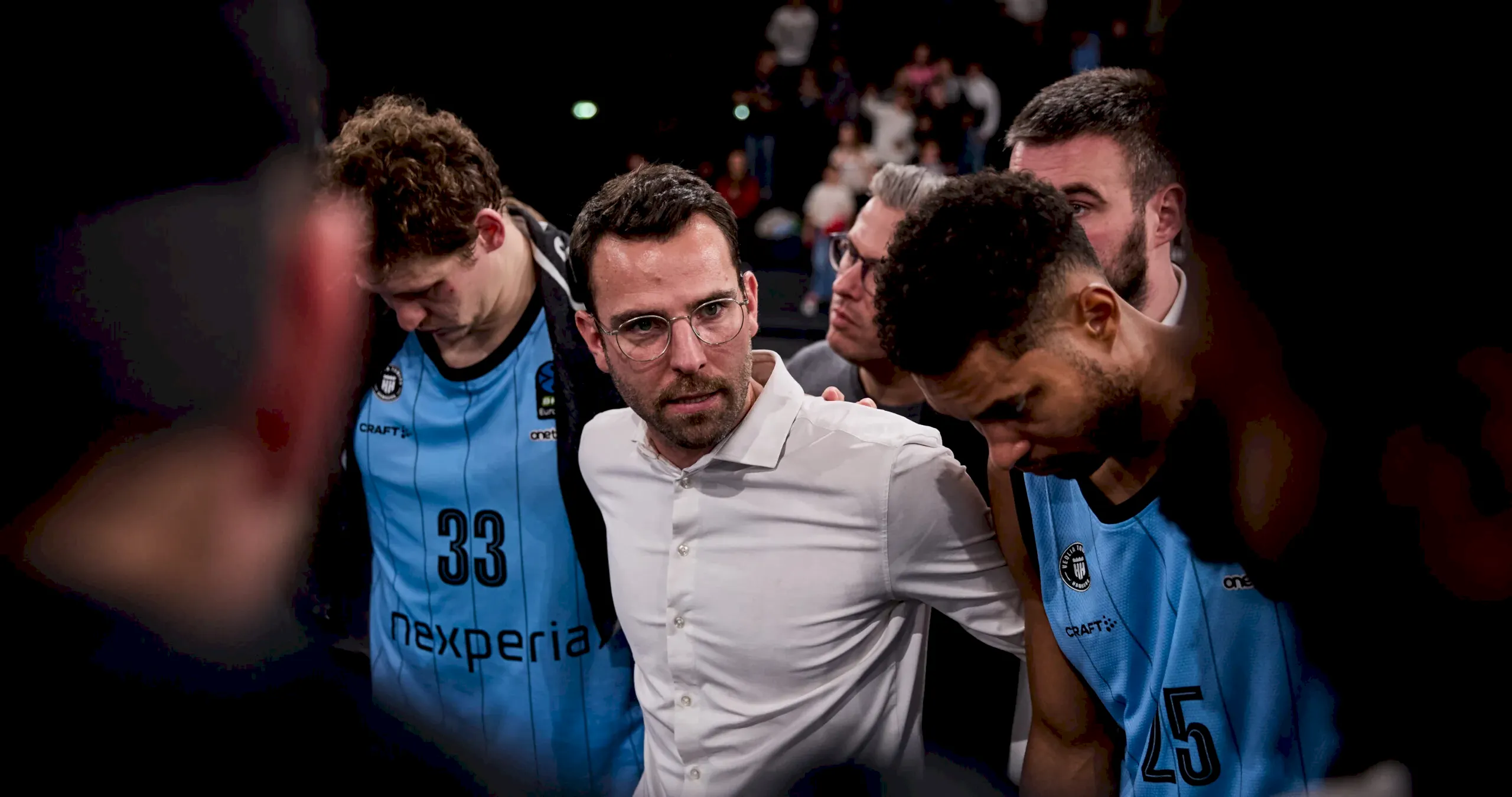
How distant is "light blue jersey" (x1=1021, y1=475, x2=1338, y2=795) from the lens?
4.20 feet

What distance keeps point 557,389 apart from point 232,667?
163 centimetres

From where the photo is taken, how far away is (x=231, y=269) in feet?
1.32

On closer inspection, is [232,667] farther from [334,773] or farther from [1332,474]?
[1332,474]

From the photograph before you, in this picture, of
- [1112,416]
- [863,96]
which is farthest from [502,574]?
[863,96]

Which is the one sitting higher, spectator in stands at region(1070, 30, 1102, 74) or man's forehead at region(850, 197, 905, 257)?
spectator in stands at region(1070, 30, 1102, 74)

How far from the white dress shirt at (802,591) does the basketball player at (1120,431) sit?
0.25 metres

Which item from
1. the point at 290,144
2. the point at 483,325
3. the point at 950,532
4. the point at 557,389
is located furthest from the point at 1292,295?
the point at 483,325

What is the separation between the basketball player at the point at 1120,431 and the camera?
1.29 meters

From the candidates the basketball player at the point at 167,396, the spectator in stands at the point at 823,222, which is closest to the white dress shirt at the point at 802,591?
the basketball player at the point at 167,396

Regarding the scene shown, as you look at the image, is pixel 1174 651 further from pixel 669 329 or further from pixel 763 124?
pixel 763 124

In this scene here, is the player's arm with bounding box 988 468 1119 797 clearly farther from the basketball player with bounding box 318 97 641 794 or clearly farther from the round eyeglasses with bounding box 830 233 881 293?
the round eyeglasses with bounding box 830 233 881 293

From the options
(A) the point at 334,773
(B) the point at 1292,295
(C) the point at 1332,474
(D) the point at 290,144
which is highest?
(D) the point at 290,144

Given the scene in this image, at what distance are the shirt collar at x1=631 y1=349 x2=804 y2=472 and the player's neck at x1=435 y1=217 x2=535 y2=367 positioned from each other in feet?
1.91

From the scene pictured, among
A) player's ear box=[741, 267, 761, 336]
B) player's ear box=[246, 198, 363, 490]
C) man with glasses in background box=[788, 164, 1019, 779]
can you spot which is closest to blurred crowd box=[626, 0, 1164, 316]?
man with glasses in background box=[788, 164, 1019, 779]
